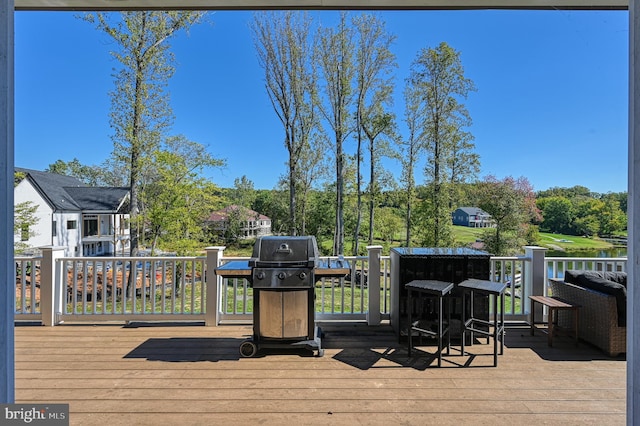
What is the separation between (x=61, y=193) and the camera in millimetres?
11898

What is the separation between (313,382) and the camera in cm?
242

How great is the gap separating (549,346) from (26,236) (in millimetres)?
12753

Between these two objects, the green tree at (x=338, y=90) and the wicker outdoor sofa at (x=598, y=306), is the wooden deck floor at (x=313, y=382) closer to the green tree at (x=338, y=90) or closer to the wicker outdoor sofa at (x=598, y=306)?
the wicker outdoor sofa at (x=598, y=306)

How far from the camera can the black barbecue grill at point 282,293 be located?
2.89 meters

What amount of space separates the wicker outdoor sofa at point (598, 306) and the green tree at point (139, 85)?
9.44 meters

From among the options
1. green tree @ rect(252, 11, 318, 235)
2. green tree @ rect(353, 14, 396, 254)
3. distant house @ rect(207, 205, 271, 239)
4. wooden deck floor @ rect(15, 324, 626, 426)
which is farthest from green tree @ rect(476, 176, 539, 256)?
distant house @ rect(207, 205, 271, 239)

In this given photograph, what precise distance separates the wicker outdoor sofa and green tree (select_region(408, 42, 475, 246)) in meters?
5.63

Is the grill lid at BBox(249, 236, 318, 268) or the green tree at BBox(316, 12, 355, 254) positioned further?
the green tree at BBox(316, 12, 355, 254)

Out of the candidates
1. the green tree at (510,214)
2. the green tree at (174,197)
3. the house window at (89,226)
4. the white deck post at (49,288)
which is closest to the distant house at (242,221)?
the green tree at (174,197)

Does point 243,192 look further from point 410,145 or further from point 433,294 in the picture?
point 433,294

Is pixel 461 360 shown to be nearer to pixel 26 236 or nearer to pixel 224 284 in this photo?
pixel 224 284

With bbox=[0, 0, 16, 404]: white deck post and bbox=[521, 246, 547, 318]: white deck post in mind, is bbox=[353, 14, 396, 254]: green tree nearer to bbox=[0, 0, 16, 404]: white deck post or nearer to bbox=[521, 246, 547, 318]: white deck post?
bbox=[521, 246, 547, 318]: white deck post

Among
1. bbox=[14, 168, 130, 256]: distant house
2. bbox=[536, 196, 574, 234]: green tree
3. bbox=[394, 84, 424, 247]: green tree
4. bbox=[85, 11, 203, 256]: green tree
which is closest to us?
bbox=[536, 196, 574, 234]: green tree

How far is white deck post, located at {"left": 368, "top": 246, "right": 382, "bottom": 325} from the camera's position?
373 centimetres
